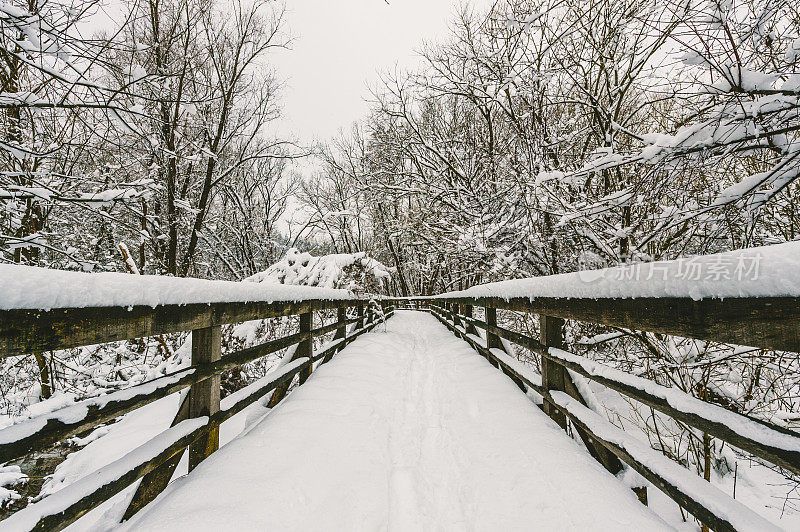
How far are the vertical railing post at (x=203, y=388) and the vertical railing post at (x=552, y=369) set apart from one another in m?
2.25

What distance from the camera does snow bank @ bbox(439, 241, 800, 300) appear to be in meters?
0.88

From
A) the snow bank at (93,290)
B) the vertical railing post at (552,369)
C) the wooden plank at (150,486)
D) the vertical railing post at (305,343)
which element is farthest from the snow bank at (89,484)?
the vertical railing post at (552,369)

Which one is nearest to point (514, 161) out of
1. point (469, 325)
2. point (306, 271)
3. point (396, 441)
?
point (469, 325)

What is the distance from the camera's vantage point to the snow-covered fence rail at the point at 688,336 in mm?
925

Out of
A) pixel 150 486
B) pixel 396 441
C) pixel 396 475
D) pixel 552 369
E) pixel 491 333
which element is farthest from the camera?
pixel 491 333

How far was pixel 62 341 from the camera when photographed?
108cm

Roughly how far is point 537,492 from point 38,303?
2.19 m

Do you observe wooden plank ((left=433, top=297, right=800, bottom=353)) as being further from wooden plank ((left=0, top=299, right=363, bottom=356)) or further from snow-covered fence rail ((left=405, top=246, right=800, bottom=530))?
wooden plank ((left=0, top=299, right=363, bottom=356))

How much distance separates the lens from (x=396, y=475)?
222cm

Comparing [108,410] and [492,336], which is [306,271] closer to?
[492,336]

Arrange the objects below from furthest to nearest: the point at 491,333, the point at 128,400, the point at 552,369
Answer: the point at 491,333
the point at 552,369
the point at 128,400

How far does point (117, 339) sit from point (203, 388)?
81cm

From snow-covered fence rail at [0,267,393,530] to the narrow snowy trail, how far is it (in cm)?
21

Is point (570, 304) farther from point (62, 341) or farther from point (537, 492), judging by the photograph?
point (62, 341)
